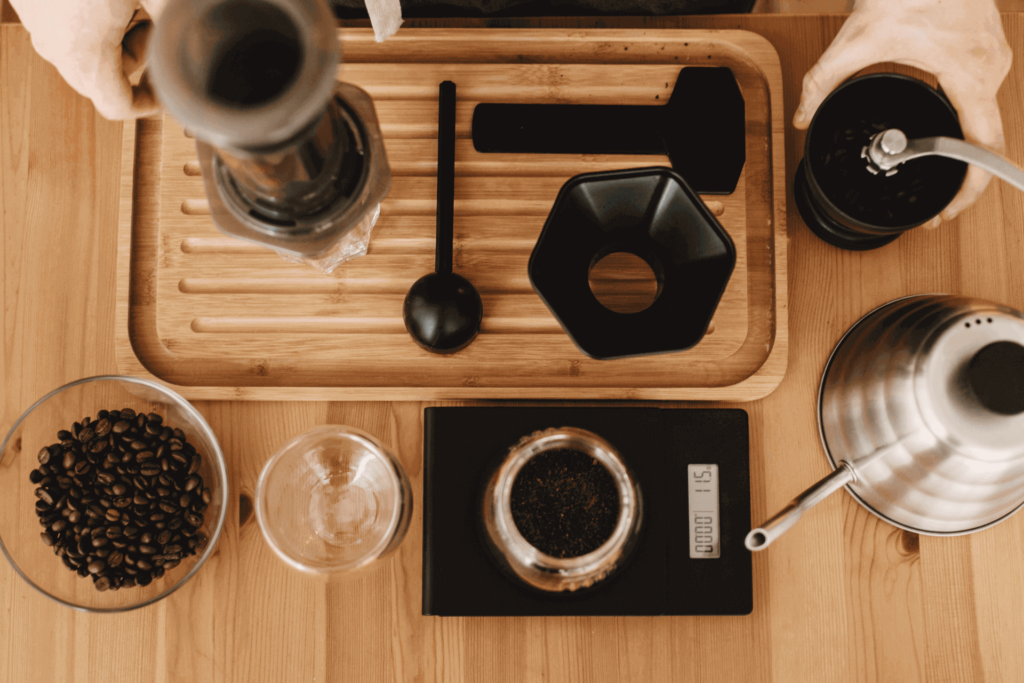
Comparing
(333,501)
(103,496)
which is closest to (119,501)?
(103,496)

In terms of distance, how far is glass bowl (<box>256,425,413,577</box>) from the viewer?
0.55 metres

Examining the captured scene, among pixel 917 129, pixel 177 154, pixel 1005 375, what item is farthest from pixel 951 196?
A: pixel 177 154

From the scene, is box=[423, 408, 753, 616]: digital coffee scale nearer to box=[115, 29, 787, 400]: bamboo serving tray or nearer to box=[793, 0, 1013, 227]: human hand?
box=[115, 29, 787, 400]: bamboo serving tray

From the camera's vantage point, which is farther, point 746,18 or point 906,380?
point 746,18

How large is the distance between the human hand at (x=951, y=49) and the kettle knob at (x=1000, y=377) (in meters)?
0.18

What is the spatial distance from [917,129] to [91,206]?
2.54 feet

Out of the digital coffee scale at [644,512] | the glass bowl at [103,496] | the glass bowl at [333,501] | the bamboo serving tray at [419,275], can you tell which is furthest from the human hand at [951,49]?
the glass bowl at [103,496]

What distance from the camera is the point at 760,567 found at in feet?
1.94

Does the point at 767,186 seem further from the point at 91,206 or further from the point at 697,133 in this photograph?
the point at 91,206

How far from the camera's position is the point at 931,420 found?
47cm

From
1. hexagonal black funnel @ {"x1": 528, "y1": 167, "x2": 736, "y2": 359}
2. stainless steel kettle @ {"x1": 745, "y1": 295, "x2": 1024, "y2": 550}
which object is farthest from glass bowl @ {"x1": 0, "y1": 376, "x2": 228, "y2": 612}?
stainless steel kettle @ {"x1": 745, "y1": 295, "x2": 1024, "y2": 550}

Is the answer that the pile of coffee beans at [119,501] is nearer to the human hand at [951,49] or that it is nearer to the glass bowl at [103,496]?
the glass bowl at [103,496]

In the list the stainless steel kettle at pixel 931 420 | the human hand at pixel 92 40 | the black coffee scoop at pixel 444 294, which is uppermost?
the human hand at pixel 92 40

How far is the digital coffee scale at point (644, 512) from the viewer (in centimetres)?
57
